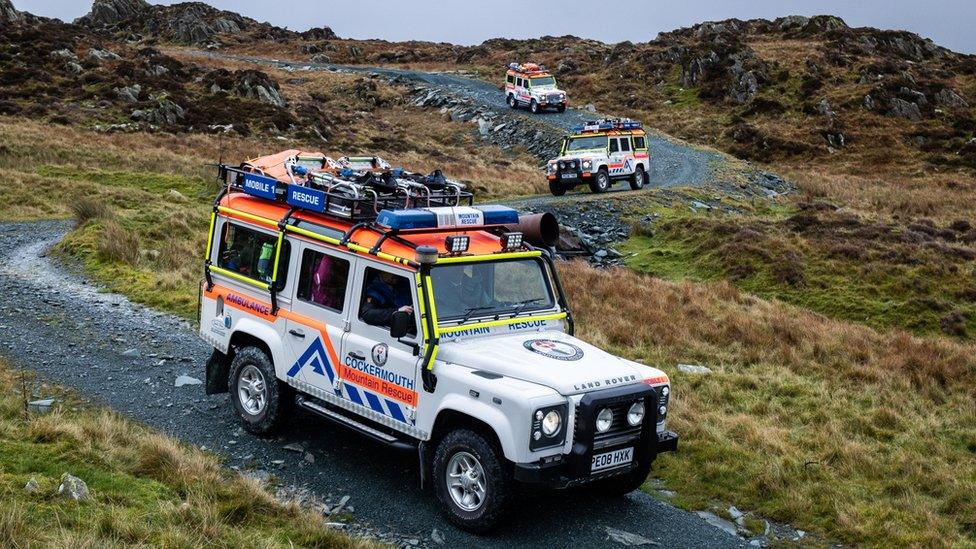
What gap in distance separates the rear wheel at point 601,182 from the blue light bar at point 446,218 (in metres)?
23.1

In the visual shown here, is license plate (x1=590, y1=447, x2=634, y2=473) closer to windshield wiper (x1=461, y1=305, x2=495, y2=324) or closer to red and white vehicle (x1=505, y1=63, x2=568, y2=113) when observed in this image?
windshield wiper (x1=461, y1=305, x2=495, y2=324)

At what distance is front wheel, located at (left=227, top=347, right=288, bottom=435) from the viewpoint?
962 centimetres

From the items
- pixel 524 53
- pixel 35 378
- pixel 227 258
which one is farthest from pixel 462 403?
pixel 524 53

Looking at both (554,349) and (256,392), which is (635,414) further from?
(256,392)

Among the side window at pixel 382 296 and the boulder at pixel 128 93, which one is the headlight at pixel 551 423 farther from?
the boulder at pixel 128 93

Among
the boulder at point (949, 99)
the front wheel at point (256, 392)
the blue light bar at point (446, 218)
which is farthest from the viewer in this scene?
the boulder at point (949, 99)

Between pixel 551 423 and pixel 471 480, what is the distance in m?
0.98

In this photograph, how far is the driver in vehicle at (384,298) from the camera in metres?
8.48

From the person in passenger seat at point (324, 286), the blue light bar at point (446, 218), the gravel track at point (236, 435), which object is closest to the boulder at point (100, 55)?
the gravel track at point (236, 435)

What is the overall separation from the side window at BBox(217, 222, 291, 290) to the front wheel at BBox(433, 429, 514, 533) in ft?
9.84

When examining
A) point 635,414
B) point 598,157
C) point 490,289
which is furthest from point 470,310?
point 598,157

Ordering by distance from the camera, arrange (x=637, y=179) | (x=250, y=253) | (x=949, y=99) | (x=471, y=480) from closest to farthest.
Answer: (x=471, y=480)
(x=250, y=253)
(x=637, y=179)
(x=949, y=99)

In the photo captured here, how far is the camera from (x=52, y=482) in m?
7.06

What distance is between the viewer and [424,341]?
8.12 meters
